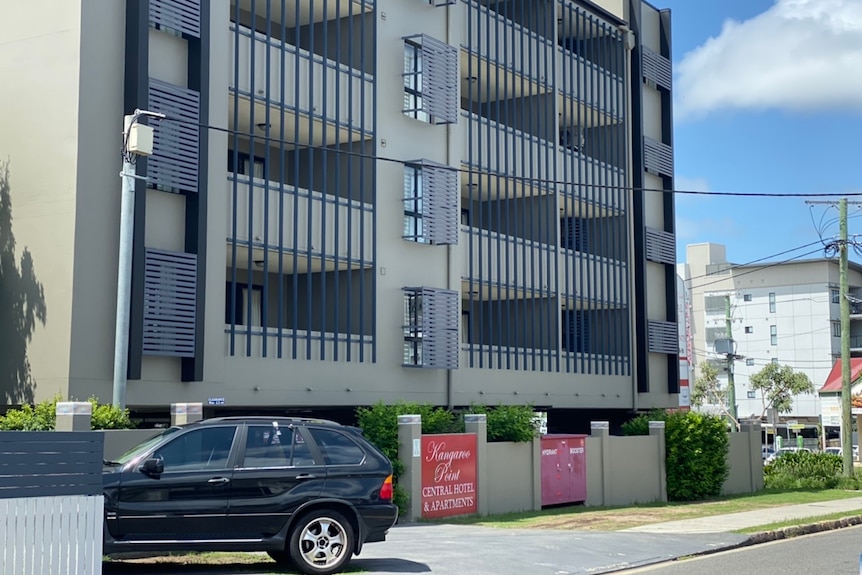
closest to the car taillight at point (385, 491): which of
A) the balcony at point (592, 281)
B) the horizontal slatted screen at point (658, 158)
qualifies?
the balcony at point (592, 281)

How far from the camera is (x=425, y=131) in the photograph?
28781mm

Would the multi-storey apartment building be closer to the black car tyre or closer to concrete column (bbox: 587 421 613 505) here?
concrete column (bbox: 587 421 613 505)

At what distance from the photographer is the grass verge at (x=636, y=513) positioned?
71.0ft

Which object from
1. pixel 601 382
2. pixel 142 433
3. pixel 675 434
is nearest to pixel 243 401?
pixel 142 433

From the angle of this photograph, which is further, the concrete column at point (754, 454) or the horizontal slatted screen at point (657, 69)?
the horizontal slatted screen at point (657, 69)

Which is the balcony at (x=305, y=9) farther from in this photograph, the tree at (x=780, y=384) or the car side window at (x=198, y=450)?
the tree at (x=780, y=384)

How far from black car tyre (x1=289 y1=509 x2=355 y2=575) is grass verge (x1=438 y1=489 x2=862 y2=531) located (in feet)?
26.6

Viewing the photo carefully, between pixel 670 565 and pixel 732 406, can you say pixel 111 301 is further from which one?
pixel 732 406

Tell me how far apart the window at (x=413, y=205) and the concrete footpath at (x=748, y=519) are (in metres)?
9.61

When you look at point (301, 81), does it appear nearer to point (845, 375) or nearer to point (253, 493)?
point (253, 493)

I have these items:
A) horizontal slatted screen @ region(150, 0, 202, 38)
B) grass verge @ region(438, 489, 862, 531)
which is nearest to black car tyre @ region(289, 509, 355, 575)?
grass verge @ region(438, 489, 862, 531)

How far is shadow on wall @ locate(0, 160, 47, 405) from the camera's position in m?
20.5

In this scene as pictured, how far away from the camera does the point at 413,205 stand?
92.1 ft

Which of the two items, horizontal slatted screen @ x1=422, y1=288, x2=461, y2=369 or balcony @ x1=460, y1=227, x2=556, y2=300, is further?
balcony @ x1=460, y1=227, x2=556, y2=300
